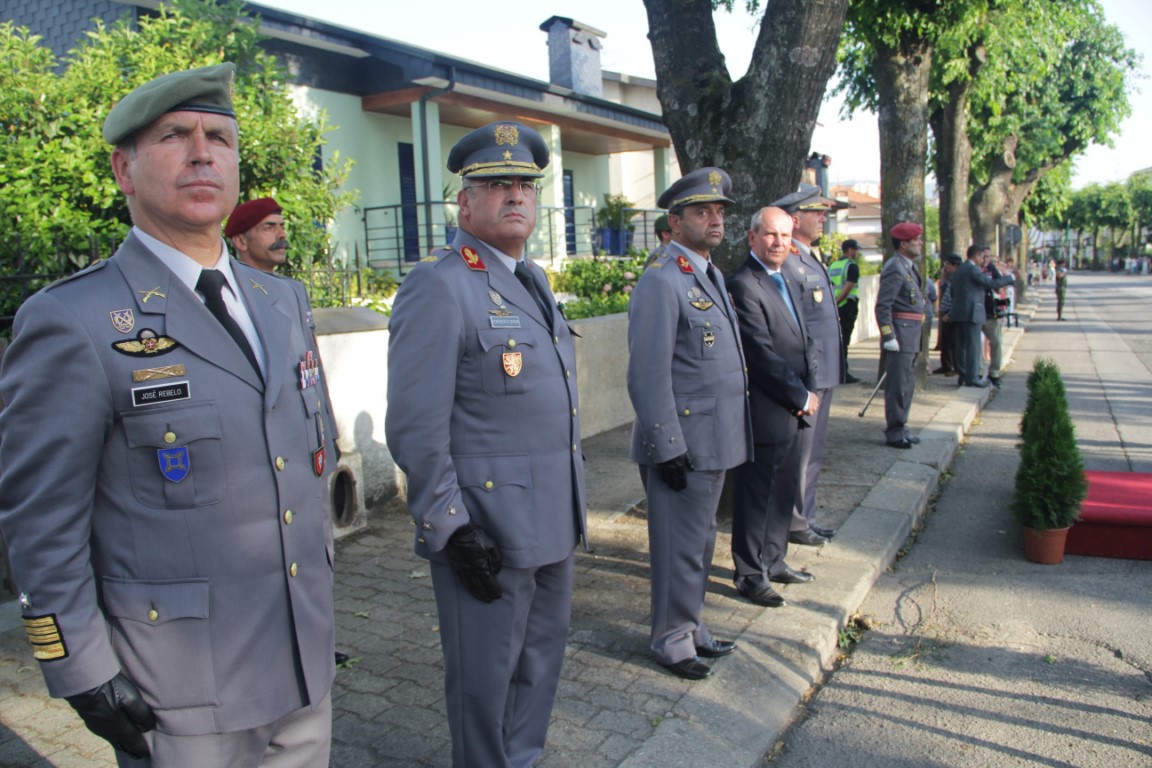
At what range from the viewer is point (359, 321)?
645cm

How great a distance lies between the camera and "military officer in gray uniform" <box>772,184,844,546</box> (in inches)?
232

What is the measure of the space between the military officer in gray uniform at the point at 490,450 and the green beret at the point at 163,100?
2.96 ft

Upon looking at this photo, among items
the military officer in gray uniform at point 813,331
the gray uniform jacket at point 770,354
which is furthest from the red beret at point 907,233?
the gray uniform jacket at point 770,354

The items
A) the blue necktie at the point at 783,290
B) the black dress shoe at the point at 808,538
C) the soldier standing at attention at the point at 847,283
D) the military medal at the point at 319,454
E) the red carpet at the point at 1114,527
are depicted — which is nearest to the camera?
the military medal at the point at 319,454

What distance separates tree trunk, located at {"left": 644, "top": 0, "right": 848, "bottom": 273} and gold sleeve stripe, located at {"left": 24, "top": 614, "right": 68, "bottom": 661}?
508 cm

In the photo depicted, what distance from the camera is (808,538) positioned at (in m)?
5.88

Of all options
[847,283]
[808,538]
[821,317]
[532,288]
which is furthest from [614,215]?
[532,288]

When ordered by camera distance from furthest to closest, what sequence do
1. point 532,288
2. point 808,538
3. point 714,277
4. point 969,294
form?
point 969,294 < point 808,538 < point 714,277 < point 532,288

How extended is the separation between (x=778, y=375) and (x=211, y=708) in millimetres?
3398

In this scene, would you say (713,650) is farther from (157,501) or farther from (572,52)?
(572,52)

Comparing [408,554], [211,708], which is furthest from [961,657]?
[211,708]

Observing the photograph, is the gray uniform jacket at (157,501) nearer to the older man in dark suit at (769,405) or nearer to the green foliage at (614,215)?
the older man in dark suit at (769,405)

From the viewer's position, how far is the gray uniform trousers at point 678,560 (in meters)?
3.98

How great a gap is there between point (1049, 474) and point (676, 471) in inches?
115
